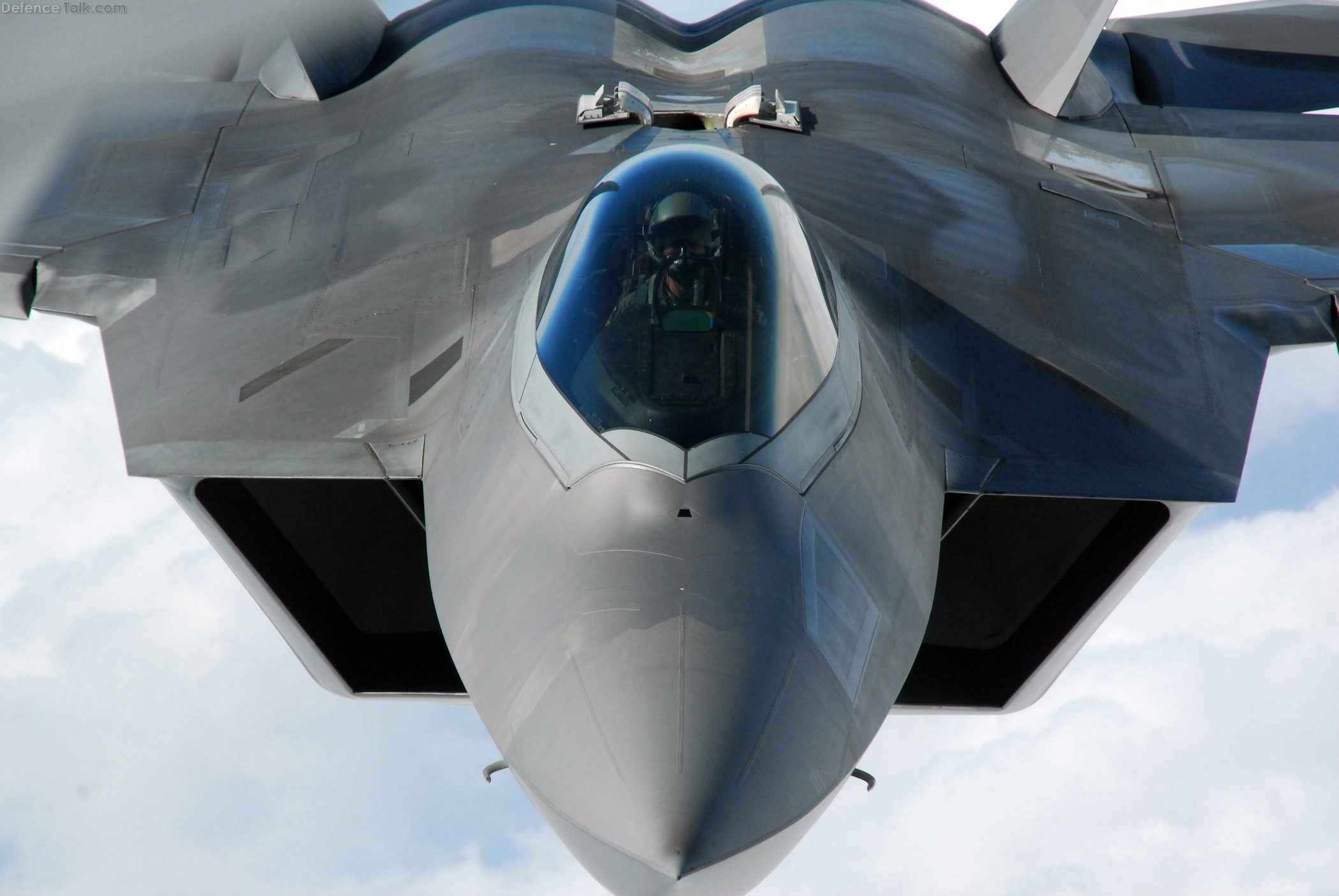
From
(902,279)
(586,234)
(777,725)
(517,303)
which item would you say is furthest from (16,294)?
(777,725)

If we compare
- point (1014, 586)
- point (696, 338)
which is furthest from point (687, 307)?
point (1014, 586)

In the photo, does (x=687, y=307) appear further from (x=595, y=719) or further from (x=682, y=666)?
(x=595, y=719)

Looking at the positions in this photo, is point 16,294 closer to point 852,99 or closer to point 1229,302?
point 852,99

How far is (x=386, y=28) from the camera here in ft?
33.4

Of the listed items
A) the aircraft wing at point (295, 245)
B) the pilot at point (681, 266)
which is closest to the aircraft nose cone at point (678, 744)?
the pilot at point (681, 266)

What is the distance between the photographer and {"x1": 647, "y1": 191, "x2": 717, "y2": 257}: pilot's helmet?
487cm

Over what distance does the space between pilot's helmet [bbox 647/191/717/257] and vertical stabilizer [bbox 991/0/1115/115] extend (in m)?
4.96

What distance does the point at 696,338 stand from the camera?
15.2ft

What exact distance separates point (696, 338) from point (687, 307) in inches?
5.7

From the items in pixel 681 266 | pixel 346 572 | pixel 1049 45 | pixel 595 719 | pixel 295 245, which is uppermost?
pixel 681 266

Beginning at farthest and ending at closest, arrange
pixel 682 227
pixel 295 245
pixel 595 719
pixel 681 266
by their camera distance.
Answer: pixel 295 245
pixel 682 227
pixel 681 266
pixel 595 719

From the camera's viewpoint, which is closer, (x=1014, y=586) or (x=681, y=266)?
(x=681, y=266)

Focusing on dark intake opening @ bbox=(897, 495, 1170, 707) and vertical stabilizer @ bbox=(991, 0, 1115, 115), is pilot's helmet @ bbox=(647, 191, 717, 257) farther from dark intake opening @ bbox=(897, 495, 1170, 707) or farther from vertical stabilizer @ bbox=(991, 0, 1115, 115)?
vertical stabilizer @ bbox=(991, 0, 1115, 115)

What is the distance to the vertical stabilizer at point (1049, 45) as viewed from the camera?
28.9ft
